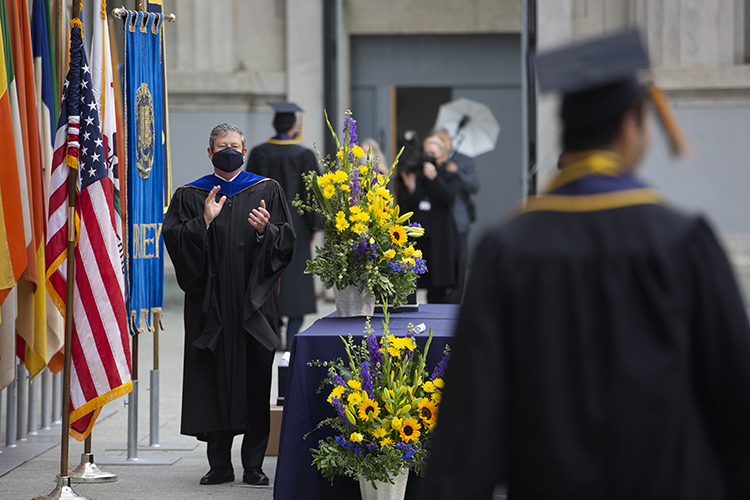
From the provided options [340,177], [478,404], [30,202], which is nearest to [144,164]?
[30,202]

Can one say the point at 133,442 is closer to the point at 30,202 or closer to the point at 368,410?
the point at 30,202

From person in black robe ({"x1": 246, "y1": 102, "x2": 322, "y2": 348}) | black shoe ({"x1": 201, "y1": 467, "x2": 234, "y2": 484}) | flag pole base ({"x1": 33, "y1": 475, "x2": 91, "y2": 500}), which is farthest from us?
person in black robe ({"x1": 246, "y1": 102, "x2": 322, "y2": 348})

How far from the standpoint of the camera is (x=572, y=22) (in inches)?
487

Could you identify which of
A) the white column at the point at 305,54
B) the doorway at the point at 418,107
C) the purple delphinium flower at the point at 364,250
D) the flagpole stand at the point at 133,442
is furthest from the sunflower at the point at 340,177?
the doorway at the point at 418,107

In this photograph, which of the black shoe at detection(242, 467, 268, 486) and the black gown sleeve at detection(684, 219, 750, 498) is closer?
the black gown sleeve at detection(684, 219, 750, 498)

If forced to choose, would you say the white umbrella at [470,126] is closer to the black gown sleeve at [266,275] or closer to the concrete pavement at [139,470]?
the concrete pavement at [139,470]

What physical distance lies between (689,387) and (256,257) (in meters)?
3.33

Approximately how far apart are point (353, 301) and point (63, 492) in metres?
1.70

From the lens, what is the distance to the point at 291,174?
7918 mm

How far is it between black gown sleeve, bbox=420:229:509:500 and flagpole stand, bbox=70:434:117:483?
3.67 m

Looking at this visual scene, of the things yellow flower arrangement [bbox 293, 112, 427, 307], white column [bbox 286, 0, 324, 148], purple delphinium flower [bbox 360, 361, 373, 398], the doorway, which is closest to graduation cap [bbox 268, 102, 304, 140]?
yellow flower arrangement [bbox 293, 112, 427, 307]

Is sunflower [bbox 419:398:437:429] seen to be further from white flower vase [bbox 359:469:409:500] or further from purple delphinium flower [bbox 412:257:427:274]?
purple delphinium flower [bbox 412:257:427:274]

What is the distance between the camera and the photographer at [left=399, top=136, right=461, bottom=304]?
8664 mm

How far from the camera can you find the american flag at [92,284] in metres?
4.71
